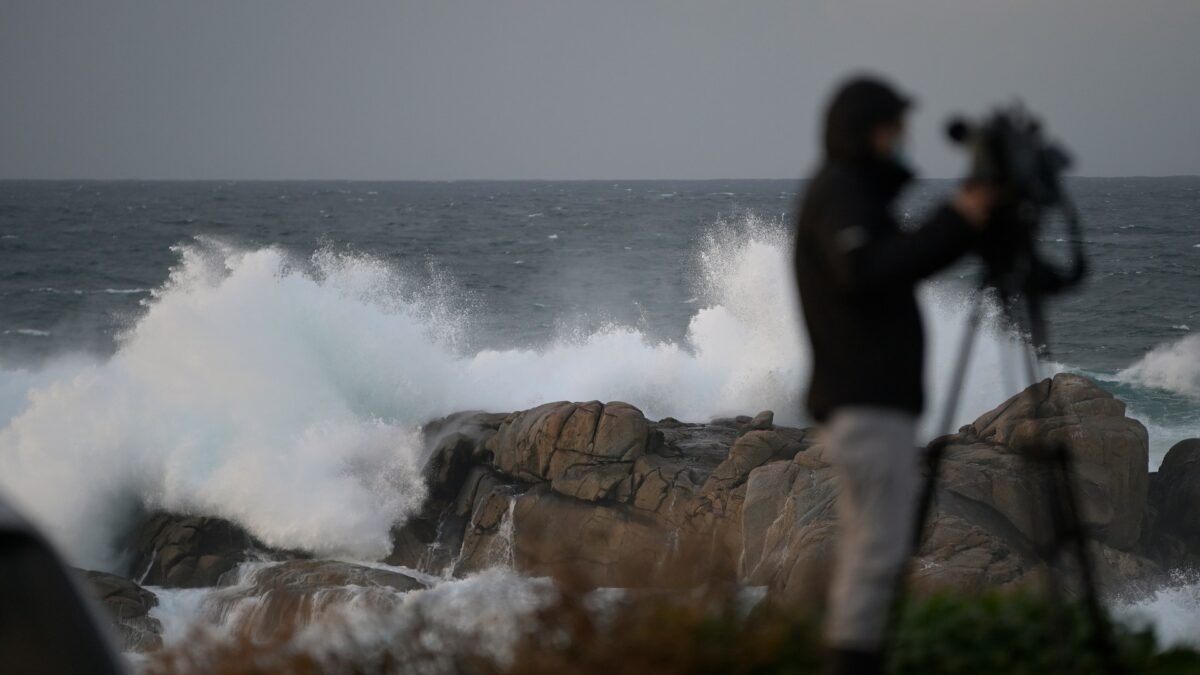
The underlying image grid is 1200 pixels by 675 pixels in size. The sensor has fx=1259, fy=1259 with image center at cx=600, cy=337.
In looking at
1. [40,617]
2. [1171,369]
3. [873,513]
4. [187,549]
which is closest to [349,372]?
[187,549]

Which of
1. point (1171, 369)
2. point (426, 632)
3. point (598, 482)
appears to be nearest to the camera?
point (426, 632)

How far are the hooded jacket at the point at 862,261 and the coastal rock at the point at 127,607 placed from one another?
13312 millimetres

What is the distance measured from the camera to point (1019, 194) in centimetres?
325

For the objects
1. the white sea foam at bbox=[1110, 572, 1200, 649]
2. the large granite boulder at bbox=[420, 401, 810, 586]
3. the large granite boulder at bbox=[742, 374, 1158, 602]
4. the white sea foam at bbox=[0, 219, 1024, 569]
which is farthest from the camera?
the white sea foam at bbox=[0, 219, 1024, 569]

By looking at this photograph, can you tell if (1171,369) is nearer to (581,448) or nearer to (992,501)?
(992,501)

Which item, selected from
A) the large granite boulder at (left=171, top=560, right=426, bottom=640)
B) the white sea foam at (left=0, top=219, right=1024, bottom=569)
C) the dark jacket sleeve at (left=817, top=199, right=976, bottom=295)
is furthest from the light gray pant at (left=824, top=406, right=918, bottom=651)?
the white sea foam at (left=0, top=219, right=1024, bottom=569)

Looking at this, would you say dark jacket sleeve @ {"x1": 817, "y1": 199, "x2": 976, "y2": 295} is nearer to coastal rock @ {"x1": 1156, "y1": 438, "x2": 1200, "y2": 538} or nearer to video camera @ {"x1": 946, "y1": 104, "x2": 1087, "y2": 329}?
video camera @ {"x1": 946, "y1": 104, "x2": 1087, "y2": 329}

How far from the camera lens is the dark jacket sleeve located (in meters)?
3.12

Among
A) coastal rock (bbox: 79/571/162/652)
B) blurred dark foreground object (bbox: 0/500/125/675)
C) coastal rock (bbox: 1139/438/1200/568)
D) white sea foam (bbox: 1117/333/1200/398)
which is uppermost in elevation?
blurred dark foreground object (bbox: 0/500/125/675)

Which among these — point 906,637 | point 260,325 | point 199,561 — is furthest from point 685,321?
point 906,637

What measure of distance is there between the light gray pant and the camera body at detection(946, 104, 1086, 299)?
52 cm

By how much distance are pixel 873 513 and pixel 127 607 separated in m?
14.6

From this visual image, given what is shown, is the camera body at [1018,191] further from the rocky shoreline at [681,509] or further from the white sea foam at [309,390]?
the white sea foam at [309,390]

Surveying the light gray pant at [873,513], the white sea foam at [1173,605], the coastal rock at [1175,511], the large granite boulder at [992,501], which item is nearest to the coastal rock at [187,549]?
the large granite boulder at [992,501]
